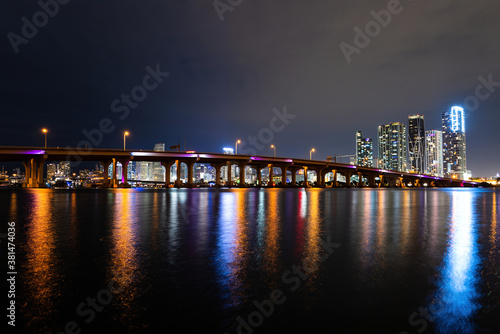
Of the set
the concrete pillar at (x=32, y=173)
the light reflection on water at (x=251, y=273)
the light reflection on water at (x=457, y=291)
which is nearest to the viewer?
the light reflection on water at (x=457, y=291)

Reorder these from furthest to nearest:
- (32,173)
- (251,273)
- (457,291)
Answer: (32,173), (251,273), (457,291)

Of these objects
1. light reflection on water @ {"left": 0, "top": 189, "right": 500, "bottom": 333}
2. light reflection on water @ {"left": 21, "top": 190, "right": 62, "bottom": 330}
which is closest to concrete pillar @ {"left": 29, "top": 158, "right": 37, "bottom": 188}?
light reflection on water @ {"left": 0, "top": 189, "right": 500, "bottom": 333}

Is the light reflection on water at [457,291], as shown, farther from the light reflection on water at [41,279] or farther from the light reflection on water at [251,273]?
the light reflection on water at [41,279]

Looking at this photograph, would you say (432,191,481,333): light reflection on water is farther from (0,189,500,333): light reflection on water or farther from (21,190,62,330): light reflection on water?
(21,190,62,330): light reflection on water

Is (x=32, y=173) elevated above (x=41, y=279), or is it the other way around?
(x=32, y=173)

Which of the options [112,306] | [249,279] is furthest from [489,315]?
[112,306]

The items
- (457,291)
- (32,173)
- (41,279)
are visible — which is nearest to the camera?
(457,291)

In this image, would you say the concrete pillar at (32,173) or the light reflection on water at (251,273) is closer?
Answer: the light reflection on water at (251,273)

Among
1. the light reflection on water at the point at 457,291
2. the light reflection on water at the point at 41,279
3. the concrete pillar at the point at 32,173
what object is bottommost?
the light reflection on water at the point at 457,291

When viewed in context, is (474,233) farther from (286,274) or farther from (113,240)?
(113,240)

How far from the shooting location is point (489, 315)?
5.54m

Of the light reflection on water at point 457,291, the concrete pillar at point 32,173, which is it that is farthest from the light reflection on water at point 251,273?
the concrete pillar at point 32,173

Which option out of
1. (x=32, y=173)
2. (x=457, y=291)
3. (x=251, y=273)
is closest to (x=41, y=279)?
(x=251, y=273)

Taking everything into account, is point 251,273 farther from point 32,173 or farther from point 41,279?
point 32,173
